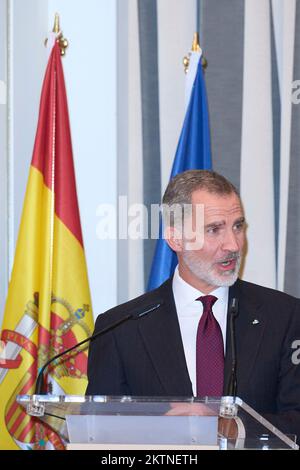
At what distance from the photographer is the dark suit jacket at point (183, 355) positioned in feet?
10.2

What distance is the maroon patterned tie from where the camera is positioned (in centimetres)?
313

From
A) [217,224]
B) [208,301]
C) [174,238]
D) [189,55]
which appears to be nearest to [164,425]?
[208,301]

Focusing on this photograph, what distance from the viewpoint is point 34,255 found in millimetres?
4277

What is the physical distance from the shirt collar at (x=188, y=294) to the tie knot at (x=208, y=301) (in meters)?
0.03

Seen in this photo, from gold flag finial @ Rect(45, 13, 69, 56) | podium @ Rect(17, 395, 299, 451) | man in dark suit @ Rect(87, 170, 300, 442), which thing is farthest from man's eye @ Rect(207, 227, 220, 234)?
gold flag finial @ Rect(45, 13, 69, 56)

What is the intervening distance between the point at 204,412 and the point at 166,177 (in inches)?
102

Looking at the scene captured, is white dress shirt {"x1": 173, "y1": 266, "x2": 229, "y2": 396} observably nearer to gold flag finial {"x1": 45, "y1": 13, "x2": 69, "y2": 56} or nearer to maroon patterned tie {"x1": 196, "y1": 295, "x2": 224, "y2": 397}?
maroon patterned tie {"x1": 196, "y1": 295, "x2": 224, "y2": 397}

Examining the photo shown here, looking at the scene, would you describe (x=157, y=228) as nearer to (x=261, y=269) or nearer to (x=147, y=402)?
(x=261, y=269)

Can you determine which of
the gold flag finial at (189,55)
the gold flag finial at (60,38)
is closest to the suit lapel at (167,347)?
the gold flag finial at (189,55)

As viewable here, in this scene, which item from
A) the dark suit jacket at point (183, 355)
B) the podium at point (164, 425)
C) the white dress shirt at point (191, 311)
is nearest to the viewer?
the podium at point (164, 425)

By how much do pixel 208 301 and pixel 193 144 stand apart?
1.33m

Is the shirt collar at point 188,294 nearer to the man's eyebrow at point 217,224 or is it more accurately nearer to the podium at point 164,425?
the man's eyebrow at point 217,224

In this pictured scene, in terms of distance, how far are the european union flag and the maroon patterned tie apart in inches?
41.5
